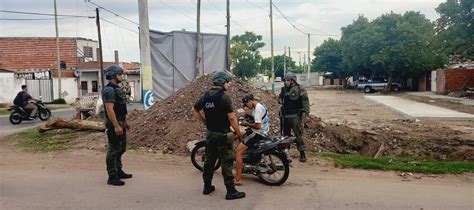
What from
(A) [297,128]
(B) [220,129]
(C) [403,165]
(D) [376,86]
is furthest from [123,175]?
(D) [376,86]

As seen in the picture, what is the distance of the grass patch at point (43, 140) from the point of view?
1043 cm

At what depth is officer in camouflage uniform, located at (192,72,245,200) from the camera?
5742mm

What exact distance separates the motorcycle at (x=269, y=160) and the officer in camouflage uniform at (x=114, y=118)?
1.87 meters

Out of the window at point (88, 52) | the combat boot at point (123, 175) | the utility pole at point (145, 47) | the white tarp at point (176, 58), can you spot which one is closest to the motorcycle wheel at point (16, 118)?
the white tarp at point (176, 58)

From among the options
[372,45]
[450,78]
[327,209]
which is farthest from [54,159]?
[372,45]

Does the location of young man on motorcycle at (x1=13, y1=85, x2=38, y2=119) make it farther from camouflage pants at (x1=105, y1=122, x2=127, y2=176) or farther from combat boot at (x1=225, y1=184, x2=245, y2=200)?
combat boot at (x1=225, y1=184, x2=245, y2=200)

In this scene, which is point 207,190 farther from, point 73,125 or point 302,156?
point 73,125

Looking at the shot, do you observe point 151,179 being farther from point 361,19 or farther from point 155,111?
point 361,19

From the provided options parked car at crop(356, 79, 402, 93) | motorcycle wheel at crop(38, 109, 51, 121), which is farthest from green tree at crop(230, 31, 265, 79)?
motorcycle wheel at crop(38, 109, 51, 121)

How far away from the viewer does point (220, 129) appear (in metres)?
5.84

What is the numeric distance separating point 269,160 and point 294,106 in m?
1.88

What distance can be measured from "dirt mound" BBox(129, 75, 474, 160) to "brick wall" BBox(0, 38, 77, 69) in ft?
116

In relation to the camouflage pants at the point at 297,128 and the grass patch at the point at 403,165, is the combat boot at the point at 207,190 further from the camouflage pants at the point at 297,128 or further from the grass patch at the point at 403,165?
the grass patch at the point at 403,165

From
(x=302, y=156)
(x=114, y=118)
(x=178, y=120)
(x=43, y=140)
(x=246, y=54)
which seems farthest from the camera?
(x=246, y=54)
